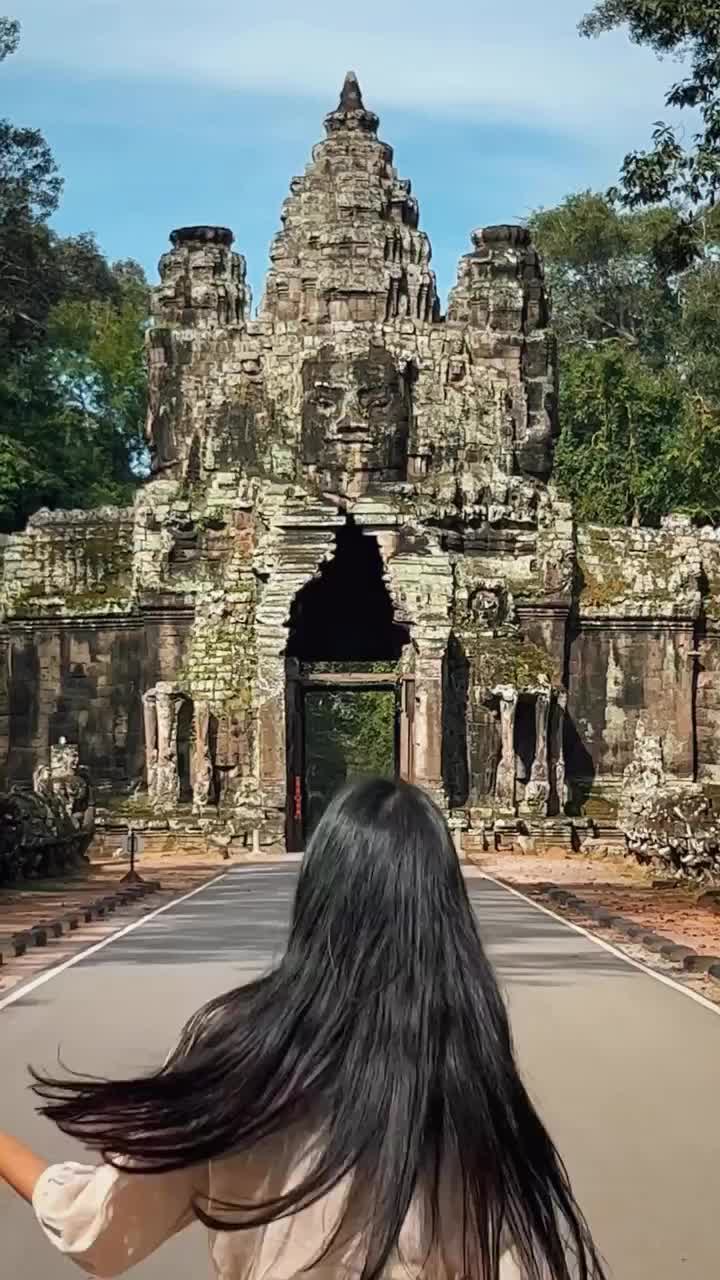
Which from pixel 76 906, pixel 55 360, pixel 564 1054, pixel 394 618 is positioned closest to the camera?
pixel 564 1054

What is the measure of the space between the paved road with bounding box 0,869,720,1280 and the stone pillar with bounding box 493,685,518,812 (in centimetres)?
1309

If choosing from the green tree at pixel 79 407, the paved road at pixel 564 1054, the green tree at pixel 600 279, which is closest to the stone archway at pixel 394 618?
the paved road at pixel 564 1054

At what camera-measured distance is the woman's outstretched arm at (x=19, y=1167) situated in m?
3.00

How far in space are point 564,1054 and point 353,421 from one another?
24280 millimetres

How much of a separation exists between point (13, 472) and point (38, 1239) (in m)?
39.6

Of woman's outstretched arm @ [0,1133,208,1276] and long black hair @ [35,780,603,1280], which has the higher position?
long black hair @ [35,780,603,1280]

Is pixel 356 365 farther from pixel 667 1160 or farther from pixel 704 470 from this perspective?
pixel 667 1160

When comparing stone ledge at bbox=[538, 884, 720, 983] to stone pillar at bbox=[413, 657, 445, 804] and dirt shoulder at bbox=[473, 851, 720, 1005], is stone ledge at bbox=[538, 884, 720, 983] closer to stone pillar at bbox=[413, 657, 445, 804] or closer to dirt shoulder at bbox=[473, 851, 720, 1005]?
dirt shoulder at bbox=[473, 851, 720, 1005]

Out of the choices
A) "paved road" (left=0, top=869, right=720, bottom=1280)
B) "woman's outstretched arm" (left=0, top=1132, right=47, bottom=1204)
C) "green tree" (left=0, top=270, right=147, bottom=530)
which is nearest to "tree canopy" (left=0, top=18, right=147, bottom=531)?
"green tree" (left=0, top=270, right=147, bottom=530)

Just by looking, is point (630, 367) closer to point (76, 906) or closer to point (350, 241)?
point (350, 241)

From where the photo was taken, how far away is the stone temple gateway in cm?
3070

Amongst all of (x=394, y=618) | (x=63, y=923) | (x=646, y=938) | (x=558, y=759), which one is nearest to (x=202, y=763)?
(x=394, y=618)

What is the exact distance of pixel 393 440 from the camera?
110 ft

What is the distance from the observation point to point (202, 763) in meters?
30.6
